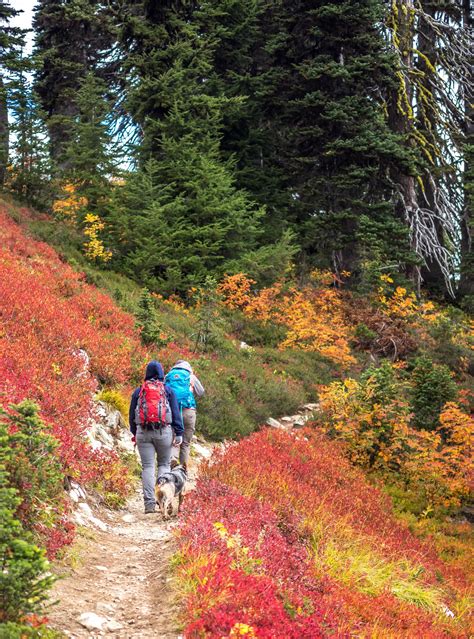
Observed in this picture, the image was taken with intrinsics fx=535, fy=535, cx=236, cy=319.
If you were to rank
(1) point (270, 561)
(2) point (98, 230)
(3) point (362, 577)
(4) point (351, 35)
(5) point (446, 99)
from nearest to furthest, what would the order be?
(1) point (270, 561) < (3) point (362, 577) < (2) point (98, 230) < (4) point (351, 35) < (5) point (446, 99)

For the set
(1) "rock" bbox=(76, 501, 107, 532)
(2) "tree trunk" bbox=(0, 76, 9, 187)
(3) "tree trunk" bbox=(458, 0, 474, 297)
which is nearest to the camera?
(1) "rock" bbox=(76, 501, 107, 532)

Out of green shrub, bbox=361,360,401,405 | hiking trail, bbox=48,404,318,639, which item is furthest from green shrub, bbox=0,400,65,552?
green shrub, bbox=361,360,401,405

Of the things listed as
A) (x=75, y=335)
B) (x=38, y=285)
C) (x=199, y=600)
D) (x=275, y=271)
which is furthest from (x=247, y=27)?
(x=199, y=600)

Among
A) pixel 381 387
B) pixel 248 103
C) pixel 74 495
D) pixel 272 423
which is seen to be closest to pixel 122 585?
pixel 74 495

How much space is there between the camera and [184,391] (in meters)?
7.94

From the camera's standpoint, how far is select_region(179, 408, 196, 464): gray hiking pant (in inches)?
318

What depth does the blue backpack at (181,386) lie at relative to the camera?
7922 millimetres

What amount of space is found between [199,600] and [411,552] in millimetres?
5196

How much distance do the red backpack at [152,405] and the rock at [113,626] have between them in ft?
10.1

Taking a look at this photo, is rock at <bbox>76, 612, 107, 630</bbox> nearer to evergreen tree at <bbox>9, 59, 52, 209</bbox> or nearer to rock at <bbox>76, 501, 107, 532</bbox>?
rock at <bbox>76, 501, 107, 532</bbox>

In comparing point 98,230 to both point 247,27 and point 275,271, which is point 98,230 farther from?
point 247,27

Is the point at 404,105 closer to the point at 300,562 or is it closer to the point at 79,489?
the point at 79,489

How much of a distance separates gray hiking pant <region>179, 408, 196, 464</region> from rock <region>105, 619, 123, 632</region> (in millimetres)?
4269

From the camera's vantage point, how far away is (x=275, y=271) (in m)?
21.1
